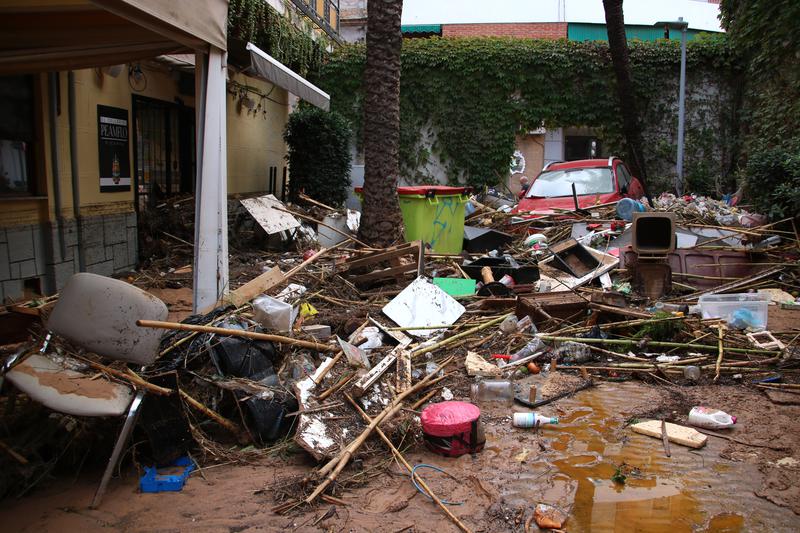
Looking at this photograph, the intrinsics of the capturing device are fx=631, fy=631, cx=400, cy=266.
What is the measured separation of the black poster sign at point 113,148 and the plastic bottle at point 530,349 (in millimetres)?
5790

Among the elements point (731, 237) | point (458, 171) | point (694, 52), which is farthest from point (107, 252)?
point (694, 52)

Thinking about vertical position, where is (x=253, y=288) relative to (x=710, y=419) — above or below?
above

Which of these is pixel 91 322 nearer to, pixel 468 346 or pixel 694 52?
pixel 468 346

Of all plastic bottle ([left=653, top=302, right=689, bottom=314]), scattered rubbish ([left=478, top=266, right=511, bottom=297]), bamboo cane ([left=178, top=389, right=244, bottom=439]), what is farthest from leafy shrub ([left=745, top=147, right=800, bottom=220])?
bamboo cane ([left=178, top=389, right=244, bottom=439])

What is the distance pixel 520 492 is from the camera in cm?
354

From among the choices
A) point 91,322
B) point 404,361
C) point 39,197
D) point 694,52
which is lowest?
point 404,361

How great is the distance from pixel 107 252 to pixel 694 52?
51.9 feet

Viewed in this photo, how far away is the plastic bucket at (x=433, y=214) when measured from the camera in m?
9.70

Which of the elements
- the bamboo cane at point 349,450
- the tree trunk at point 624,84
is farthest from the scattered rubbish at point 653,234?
the tree trunk at point 624,84

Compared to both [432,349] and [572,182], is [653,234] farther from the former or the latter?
[572,182]

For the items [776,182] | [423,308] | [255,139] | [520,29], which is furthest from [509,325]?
[520,29]

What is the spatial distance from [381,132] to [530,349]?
14.5 feet

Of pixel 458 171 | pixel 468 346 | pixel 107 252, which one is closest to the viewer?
pixel 468 346

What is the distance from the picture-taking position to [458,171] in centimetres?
1828
